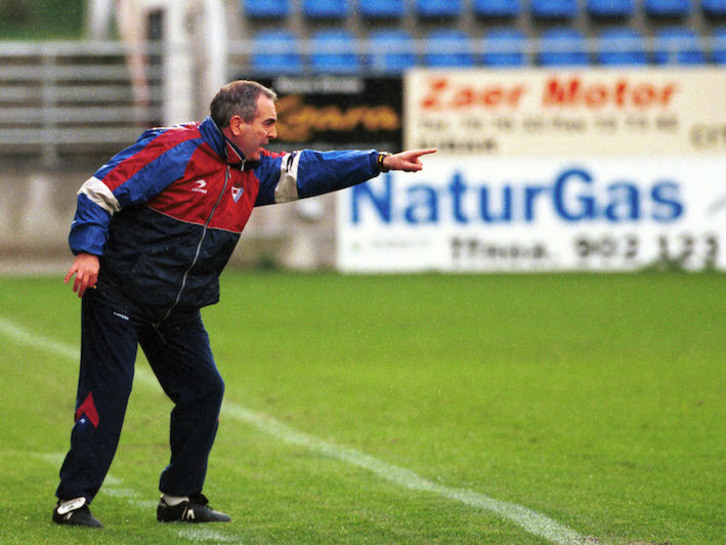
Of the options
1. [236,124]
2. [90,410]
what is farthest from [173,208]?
[90,410]

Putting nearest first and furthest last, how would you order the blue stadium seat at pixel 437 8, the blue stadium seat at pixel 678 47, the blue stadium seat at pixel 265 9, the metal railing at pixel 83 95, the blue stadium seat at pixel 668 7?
the metal railing at pixel 83 95 → the blue stadium seat at pixel 678 47 → the blue stadium seat at pixel 265 9 → the blue stadium seat at pixel 437 8 → the blue stadium seat at pixel 668 7

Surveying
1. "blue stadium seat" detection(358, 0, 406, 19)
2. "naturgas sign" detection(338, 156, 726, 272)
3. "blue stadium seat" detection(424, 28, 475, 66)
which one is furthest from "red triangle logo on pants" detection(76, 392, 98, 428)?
"blue stadium seat" detection(358, 0, 406, 19)

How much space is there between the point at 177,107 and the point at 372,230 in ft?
11.9

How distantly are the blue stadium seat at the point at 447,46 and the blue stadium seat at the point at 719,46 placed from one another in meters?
4.32

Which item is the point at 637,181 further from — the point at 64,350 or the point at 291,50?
the point at 64,350

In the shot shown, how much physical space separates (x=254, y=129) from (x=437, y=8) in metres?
22.6

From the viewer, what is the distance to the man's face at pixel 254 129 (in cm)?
541

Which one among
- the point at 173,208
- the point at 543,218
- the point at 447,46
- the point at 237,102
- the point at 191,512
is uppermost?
the point at 447,46

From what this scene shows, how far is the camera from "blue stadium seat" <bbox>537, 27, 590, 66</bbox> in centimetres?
2509

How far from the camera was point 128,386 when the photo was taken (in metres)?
5.59

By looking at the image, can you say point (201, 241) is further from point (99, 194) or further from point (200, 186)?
point (99, 194)

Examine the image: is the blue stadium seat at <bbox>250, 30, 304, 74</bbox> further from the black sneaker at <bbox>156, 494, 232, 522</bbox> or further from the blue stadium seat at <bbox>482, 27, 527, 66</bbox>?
the black sneaker at <bbox>156, 494, 232, 522</bbox>

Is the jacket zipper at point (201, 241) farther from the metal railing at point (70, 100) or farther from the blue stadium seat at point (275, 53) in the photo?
the blue stadium seat at point (275, 53)

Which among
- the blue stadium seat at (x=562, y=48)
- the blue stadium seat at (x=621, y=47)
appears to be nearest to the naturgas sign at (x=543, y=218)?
the blue stadium seat at (x=562, y=48)
